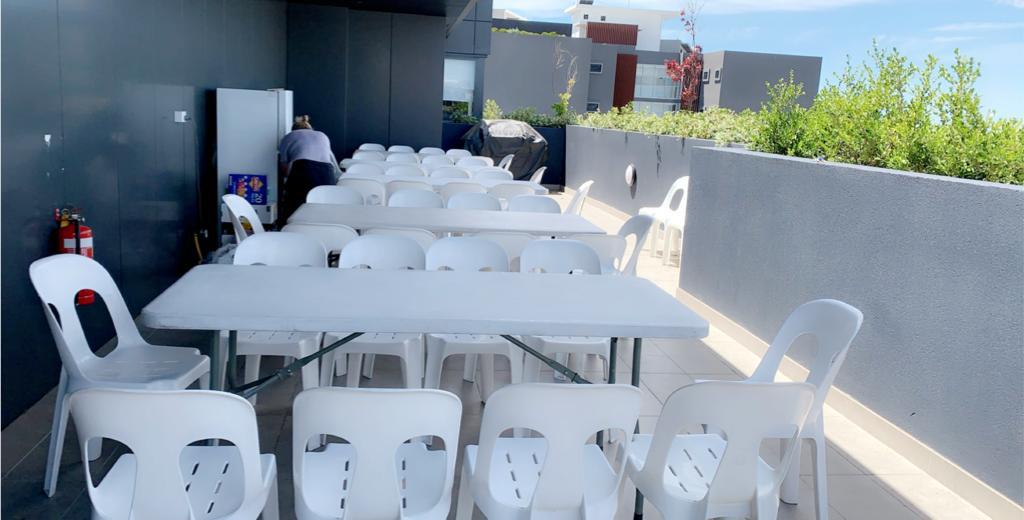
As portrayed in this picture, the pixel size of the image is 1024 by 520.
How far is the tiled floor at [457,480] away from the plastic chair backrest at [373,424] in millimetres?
1171

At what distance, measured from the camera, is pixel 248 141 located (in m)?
Answer: 7.60

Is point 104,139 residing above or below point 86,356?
above

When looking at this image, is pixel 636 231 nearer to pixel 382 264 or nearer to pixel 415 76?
pixel 382 264

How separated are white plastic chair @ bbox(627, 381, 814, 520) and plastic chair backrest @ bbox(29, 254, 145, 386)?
6.37ft

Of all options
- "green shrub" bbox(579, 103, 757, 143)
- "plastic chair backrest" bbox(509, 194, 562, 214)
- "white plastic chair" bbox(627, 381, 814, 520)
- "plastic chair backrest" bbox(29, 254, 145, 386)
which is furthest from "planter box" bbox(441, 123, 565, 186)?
"white plastic chair" bbox(627, 381, 814, 520)

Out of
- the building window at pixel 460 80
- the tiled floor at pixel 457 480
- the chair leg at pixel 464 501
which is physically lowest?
the tiled floor at pixel 457 480

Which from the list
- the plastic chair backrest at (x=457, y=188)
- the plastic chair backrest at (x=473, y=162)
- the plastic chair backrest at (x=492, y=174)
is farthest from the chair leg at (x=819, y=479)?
the plastic chair backrest at (x=473, y=162)

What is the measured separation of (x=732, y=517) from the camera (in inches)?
89.6

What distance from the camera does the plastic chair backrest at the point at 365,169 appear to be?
7746mm

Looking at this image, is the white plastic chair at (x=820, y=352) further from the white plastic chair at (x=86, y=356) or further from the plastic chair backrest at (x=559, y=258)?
the white plastic chair at (x=86, y=356)

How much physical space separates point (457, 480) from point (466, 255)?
43.6 inches

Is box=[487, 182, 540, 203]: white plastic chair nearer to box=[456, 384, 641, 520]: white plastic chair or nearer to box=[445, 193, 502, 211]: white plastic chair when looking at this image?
box=[445, 193, 502, 211]: white plastic chair

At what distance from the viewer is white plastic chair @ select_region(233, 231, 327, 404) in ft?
11.2

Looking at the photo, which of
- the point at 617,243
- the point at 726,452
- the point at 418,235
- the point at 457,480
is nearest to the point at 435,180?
the point at 617,243
